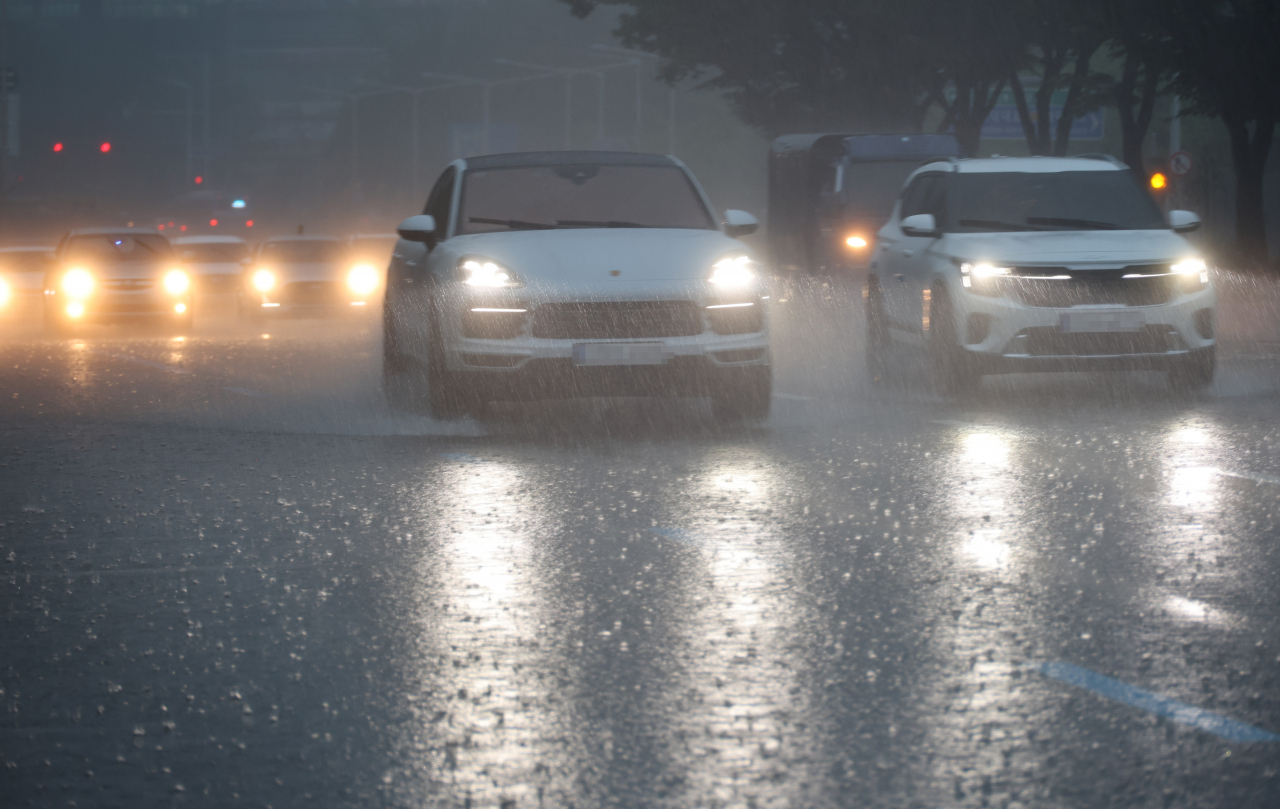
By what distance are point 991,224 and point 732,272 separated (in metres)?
3.40

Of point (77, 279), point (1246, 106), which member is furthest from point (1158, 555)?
point (1246, 106)

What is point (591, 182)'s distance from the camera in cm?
1277

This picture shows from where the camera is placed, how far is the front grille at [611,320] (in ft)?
36.9

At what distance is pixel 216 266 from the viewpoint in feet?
114

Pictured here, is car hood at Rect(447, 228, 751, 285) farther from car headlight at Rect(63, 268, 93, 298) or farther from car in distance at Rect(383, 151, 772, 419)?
car headlight at Rect(63, 268, 93, 298)

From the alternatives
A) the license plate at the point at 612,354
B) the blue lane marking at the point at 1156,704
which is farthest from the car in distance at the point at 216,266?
the blue lane marking at the point at 1156,704

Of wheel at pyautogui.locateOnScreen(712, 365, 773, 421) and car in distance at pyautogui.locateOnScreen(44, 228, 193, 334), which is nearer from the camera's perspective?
wheel at pyautogui.locateOnScreen(712, 365, 773, 421)

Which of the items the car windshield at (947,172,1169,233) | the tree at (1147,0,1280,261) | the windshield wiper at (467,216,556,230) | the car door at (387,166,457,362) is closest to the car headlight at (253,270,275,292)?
the tree at (1147,0,1280,261)

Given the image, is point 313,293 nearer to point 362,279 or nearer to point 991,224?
point 362,279

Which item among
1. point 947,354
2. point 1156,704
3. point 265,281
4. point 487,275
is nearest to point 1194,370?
point 947,354

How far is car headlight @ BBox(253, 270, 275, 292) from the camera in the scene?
28250 mm

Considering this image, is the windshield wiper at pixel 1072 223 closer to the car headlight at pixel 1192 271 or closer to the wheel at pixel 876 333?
the car headlight at pixel 1192 271

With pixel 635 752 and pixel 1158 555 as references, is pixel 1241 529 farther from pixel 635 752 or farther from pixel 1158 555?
pixel 635 752

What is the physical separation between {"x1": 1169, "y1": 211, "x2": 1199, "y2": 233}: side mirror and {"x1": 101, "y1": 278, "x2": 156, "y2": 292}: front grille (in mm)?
15452
